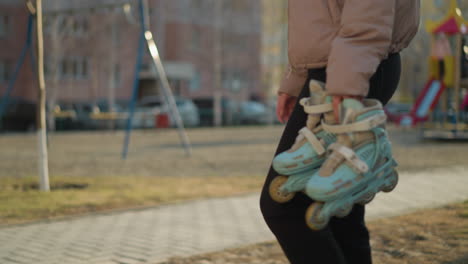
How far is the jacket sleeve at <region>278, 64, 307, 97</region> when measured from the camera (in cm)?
259

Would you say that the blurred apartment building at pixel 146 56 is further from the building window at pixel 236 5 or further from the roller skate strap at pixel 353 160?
the roller skate strap at pixel 353 160

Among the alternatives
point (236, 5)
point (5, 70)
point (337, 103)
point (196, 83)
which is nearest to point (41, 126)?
point (337, 103)

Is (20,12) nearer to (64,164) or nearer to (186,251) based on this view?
(64,164)

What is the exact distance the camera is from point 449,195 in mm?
6637

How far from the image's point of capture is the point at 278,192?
2219 mm

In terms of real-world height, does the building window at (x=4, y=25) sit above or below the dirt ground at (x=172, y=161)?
above

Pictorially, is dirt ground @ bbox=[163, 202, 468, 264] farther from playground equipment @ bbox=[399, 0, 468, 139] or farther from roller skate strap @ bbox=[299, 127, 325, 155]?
playground equipment @ bbox=[399, 0, 468, 139]

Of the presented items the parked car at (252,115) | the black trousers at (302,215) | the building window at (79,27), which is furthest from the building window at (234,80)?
the black trousers at (302,215)

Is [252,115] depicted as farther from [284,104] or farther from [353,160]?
[353,160]

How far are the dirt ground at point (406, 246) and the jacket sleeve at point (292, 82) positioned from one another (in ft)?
5.14

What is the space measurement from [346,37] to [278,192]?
0.61 meters

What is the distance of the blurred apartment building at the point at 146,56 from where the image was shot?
34.5 m

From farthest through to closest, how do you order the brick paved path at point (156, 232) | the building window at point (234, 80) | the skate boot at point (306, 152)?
the building window at point (234, 80) < the brick paved path at point (156, 232) < the skate boot at point (306, 152)

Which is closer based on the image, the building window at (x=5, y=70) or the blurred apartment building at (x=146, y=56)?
the blurred apartment building at (x=146, y=56)
